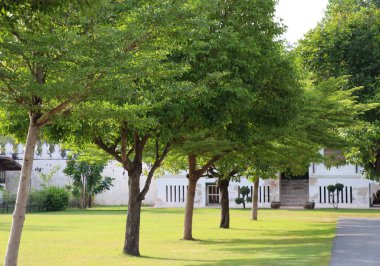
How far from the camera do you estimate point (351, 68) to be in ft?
123

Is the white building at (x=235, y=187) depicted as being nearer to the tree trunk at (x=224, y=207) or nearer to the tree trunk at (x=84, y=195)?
the tree trunk at (x=84, y=195)

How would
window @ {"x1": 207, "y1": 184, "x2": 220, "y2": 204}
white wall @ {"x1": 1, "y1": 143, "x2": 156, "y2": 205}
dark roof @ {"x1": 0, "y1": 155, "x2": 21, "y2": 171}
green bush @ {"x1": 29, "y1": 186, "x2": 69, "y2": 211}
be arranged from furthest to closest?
1. white wall @ {"x1": 1, "y1": 143, "x2": 156, "y2": 205}
2. window @ {"x1": 207, "y1": 184, "x2": 220, "y2": 204}
3. dark roof @ {"x1": 0, "y1": 155, "x2": 21, "y2": 171}
4. green bush @ {"x1": 29, "y1": 186, "x2": 69, "y2": 211}

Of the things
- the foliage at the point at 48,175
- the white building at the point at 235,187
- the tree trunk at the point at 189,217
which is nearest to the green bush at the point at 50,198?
the white building at the point at 235,187

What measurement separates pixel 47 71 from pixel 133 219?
7926 millimetres

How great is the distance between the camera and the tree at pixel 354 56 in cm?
3634

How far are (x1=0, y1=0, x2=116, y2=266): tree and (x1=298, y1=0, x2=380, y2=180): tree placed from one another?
77.7 feet

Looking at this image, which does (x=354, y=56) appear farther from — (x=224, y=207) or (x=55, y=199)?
(x=55, y=199)

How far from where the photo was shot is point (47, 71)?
13.6 metres

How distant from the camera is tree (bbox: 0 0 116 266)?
12.3 meters

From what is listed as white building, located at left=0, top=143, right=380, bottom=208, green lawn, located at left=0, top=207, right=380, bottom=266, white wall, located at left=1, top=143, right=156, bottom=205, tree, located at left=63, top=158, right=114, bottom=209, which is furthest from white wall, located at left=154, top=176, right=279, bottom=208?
green lawn, located at left=0, top=207, right=380, bottom=266

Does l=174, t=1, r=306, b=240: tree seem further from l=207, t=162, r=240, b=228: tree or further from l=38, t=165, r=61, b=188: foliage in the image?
l=38, t=165, r=61, b=188: foliage

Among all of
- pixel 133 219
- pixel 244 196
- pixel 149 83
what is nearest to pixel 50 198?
pixel 244 196

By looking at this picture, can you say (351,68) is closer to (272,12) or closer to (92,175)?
(272,12)

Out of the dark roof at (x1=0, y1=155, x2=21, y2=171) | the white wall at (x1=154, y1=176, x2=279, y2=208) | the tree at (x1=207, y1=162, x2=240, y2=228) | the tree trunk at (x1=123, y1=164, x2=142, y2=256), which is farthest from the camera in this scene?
the white wall at (x1=154, y1=176, x2=279, y2=208)
